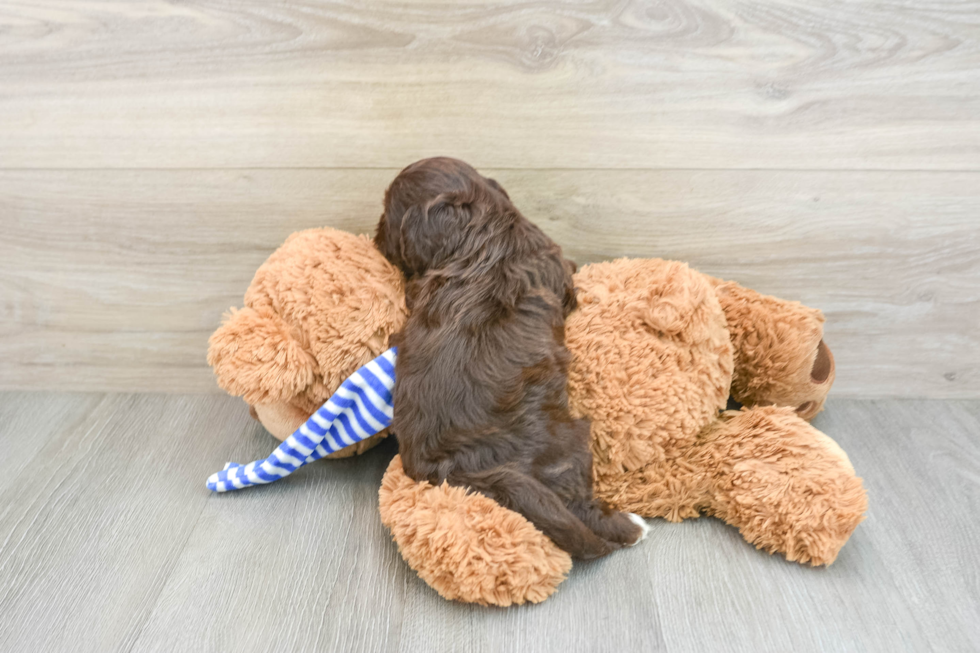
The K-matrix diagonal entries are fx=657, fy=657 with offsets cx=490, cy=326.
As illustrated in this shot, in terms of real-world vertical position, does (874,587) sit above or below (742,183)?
below

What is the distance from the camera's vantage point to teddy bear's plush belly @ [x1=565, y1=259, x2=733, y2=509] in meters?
0.74

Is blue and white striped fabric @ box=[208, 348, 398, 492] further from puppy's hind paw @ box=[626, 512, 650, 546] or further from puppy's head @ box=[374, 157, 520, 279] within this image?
puppy's hind paw @ box=[626, 512, 650, 546]

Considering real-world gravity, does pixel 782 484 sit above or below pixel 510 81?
below

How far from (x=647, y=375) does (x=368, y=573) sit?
38cm

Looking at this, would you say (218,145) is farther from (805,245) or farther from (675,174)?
(805,245)

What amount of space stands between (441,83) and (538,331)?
0.36 m

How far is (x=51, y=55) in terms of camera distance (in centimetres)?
87

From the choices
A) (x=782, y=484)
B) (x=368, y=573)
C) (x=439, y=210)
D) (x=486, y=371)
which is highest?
(x=439, y=210)

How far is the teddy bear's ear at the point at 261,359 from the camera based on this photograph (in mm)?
754

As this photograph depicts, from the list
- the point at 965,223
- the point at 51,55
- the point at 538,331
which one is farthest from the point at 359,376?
the point at 965,223

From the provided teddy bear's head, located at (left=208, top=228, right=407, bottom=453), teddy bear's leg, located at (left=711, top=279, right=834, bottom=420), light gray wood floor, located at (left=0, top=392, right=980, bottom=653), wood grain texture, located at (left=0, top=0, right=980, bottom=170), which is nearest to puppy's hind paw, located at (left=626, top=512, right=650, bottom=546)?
light gray wood floor, located at (left=0, top=392, right=980, bottom=653)

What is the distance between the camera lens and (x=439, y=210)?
0.69 m

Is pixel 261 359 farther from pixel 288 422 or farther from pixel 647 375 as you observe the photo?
pixel 647 375

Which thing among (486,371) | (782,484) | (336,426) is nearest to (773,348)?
(782,484)
